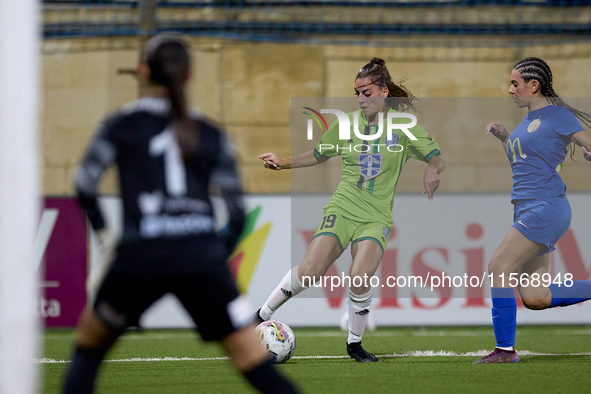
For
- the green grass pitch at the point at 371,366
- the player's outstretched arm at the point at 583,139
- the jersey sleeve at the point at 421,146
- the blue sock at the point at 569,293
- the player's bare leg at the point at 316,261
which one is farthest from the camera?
the jersey sleeve at the point at 421,146

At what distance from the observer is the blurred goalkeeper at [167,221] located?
2.51 meters

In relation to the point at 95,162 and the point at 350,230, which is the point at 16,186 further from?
the point at 350,230

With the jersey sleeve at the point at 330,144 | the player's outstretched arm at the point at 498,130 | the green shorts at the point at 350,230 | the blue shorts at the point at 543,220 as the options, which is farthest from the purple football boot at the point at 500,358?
the jersey sleeve at the point at 330,144

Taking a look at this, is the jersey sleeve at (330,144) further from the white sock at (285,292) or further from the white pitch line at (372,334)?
the white pitch line at (372,334)

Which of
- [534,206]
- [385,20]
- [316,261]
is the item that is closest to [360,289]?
[316,261]

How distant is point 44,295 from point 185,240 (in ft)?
19.8

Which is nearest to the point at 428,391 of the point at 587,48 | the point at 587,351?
the point at 587,351

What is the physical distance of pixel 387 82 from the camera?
5.61 meters

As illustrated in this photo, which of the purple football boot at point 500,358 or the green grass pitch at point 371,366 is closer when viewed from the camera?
the green grass pitch at point 371,366

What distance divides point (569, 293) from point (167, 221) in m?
3.57

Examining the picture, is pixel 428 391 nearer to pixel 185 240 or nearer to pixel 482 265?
pixel 185 240

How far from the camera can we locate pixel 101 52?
11438mm

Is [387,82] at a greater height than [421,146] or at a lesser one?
greater

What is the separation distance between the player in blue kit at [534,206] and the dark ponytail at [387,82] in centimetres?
86
